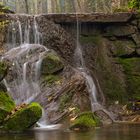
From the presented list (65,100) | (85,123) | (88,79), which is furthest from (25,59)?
(85,123)

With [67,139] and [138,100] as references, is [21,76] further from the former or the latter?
[67,139]

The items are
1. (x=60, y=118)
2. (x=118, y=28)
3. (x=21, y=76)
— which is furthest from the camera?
(x=118, y=28)

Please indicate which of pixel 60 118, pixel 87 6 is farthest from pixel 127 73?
pixel 87 6

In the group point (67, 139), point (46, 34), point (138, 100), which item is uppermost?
point (46, 34)

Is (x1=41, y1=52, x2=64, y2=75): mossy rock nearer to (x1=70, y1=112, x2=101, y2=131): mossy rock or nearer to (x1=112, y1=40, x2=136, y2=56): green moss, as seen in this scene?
(x1=112, y1=40, x2=136, y2=56): green moss

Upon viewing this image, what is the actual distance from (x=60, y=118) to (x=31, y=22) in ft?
26.2

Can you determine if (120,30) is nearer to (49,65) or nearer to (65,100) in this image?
(49,65)

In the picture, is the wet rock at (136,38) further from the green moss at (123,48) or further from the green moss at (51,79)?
the green moss at (51,79)

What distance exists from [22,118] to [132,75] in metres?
10.9

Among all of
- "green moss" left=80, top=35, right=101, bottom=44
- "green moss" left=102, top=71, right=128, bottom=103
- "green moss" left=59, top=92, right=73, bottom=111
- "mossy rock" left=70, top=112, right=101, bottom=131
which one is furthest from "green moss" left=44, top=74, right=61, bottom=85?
"green moss" left=80, top=35, right=101, bottom=44

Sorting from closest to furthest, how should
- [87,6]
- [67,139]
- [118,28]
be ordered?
[67,139]
[118,28]
[87,6]

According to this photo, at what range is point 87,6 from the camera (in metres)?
56.2

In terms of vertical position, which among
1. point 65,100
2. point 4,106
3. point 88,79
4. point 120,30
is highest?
point 120,30

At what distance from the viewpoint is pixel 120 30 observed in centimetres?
2655
